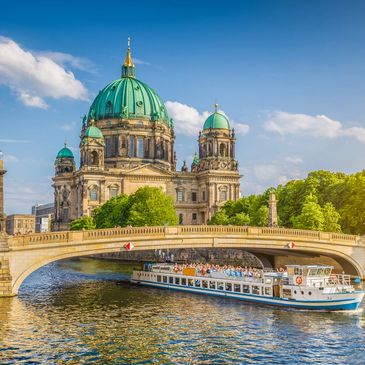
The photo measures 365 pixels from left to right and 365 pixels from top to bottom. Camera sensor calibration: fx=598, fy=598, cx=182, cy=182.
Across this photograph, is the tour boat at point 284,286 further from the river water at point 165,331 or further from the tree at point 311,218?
the tree at point 311,218

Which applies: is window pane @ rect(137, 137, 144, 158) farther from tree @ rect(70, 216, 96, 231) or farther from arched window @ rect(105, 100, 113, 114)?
tree @ rect(70, 216, 96, 231)

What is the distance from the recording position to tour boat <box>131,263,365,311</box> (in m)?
42.4

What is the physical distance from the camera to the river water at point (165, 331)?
2902 centimetres

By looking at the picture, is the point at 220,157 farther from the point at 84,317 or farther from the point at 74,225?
the point at 84,317

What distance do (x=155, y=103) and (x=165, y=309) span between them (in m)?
107

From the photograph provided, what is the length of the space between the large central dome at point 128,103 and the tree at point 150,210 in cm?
4531

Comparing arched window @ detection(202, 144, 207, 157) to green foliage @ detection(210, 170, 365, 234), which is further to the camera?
arched window @ detection(202, 144, 207, 157)

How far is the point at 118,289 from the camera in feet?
176

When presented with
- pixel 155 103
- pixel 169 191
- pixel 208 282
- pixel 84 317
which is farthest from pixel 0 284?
pixel 155 103

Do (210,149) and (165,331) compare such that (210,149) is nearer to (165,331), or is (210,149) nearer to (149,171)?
(149,171)

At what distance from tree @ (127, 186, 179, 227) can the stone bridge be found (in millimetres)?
33436

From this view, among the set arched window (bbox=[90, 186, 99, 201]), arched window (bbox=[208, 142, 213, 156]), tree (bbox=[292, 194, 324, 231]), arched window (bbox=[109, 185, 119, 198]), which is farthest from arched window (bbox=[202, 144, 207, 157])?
tree (bbox=[292, 194, 324, 231])

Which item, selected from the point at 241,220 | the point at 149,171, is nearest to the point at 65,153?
the point at 149,171

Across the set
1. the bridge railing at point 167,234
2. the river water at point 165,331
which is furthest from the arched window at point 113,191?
the river water at point 165,331
